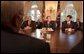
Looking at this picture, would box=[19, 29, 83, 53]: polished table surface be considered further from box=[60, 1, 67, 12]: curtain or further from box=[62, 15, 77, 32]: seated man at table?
box=[60, 1, 67, 12]: curtain

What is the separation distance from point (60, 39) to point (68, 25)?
116 millimetres

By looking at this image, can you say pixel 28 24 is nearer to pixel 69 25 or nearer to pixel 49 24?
pixel 49 24

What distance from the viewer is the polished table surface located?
134cm

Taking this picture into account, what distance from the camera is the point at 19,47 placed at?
1352 mm

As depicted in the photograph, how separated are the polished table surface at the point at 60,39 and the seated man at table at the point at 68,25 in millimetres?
36

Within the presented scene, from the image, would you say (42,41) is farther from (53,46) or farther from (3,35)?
(3,35)

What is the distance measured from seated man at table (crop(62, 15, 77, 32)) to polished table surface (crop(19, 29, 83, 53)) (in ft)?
0.12

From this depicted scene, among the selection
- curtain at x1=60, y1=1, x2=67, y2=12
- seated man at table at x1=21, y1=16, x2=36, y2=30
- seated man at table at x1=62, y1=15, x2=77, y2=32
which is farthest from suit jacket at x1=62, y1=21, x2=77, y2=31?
seated man at table at x1=21, y1=16, x2=36, y2=30

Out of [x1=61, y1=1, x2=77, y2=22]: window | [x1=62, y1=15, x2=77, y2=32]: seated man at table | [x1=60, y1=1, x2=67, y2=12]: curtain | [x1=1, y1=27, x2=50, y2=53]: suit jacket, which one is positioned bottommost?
[x1=1, y1=27, x2=50, y2=53]: suit jacket

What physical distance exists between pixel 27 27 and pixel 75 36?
0.35m

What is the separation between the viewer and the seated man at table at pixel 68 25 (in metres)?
1.35

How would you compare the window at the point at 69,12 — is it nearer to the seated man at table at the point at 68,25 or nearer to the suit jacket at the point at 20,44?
the seated man at table at the point at 68,25

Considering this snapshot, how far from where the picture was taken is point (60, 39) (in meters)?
1.35

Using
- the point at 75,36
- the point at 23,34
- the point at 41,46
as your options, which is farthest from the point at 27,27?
the point at 75,36
